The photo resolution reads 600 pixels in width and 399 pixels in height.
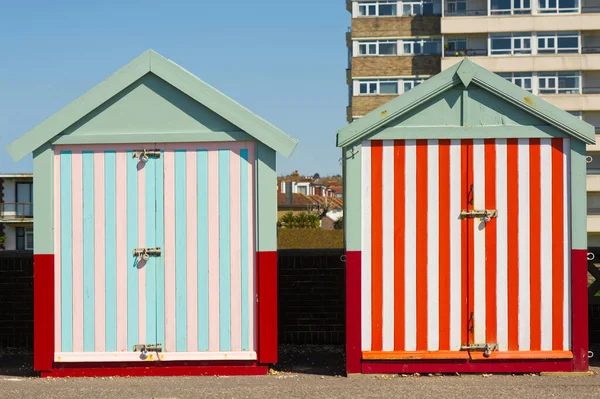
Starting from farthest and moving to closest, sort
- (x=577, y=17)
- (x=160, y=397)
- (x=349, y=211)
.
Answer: (x=577, y=17) < (x=349, y=211) < (x=160, y=397)

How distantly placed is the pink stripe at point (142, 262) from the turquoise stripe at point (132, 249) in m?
0.03

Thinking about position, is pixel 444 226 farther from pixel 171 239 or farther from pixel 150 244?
pixel 150 244

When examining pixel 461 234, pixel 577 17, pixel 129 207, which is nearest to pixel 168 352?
pixel 129 207

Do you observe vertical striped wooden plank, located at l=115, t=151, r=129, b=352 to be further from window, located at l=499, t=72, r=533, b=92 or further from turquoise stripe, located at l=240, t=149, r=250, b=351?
window, located at l=499, t=72, r=533, b=92

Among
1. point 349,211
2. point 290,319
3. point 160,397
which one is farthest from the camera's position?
point 290,319

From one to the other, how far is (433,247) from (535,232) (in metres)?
1.01

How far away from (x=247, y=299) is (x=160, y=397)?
138 cm

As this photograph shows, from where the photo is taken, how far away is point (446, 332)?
928 centimetres

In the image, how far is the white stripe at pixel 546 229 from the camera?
9.23m

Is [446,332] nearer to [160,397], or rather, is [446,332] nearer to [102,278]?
[160,397]

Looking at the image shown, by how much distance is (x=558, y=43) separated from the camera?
57500 mm

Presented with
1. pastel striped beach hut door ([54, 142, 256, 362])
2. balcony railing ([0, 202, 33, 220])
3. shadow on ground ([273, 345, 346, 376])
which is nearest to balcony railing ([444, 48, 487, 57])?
balcony railing ([0, 202, 33, 220])

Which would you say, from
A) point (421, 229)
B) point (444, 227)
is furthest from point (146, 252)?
point (444, 227)

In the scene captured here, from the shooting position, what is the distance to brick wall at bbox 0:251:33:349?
11.2m
